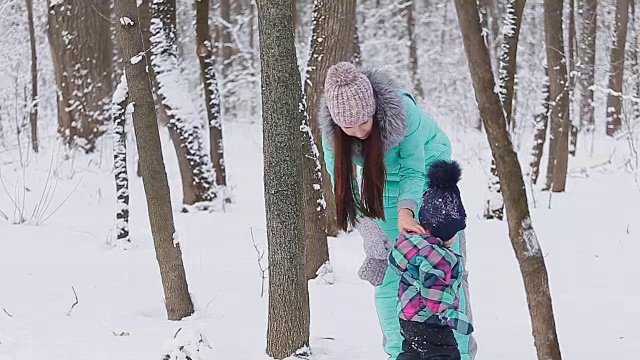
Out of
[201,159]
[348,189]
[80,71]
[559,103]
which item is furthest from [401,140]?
[80,71]

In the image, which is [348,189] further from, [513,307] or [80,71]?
[80,71]

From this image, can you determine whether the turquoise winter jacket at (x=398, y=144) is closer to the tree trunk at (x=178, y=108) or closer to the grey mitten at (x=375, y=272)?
the grey mitten at (x=375, y=272)

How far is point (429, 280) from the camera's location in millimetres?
3738

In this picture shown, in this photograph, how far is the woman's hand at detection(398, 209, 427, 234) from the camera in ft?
12.4

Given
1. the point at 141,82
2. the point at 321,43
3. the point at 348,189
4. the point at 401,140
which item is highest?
the point at 321,43

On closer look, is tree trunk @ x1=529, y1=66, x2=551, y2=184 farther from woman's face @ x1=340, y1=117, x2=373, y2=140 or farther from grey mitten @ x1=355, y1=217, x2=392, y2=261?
woman's face @ x1=340, y1=117, x2=373, y2=140

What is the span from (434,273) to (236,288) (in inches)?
95.3

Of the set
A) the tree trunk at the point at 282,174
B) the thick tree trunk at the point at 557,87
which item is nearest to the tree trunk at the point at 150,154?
the tree trunk at the point at 282,174

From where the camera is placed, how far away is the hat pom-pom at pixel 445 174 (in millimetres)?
3832

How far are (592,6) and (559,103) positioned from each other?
15.5 ft

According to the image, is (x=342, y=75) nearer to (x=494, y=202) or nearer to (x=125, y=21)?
(x=125, y=21)

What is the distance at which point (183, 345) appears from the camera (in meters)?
3.60

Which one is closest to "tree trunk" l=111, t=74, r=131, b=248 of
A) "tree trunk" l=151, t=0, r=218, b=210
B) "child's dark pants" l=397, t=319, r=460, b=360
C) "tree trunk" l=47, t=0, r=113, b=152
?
"tree trunk" l=151, t=0, r=218, b=210

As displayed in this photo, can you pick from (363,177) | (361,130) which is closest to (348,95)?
(361,130)
